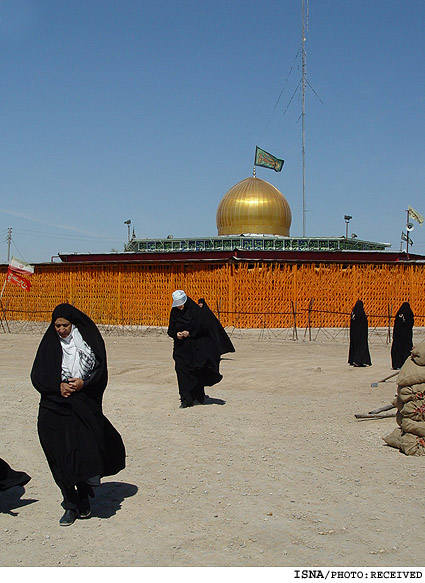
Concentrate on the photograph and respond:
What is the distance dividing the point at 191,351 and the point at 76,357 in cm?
425

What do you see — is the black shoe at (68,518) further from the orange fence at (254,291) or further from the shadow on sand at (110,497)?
the orange fence at (254,291)

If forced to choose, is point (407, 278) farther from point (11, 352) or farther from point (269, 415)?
point (269, 415)

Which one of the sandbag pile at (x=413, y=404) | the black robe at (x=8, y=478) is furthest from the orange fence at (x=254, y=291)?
the black robe at (x=8, y=478)

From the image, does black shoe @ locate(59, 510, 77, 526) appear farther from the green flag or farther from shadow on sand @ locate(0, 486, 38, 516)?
the green flag

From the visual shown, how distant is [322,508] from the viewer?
4.64 m

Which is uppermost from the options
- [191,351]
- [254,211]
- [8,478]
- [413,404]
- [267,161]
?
[267,161]

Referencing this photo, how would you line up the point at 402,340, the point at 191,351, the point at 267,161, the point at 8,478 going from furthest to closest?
the point at 267,161
the point at 402,340
the point at 191,351
the point at 8,478

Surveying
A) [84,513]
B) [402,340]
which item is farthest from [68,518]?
[402,340]

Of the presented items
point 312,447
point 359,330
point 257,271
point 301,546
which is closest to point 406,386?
point 312,447

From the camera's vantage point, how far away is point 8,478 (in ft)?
15.2

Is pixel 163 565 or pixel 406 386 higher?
pixel 406 386

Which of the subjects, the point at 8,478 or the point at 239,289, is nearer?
the point at 8,478

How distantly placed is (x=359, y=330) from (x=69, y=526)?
9421 millimetres

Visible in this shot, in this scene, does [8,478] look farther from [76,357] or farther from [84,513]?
[76,357]
